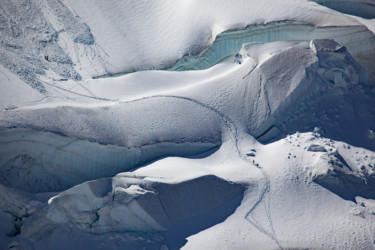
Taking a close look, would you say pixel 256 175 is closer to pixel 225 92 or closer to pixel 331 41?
pixel 225 92

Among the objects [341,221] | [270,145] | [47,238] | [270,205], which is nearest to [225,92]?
[270,145]

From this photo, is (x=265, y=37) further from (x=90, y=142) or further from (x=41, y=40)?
(x=41, y=40)

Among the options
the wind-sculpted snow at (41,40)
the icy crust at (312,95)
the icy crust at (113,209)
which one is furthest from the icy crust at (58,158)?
the icy crust at (312,95)

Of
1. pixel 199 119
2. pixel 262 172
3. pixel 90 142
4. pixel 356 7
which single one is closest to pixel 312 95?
pixel 262 172

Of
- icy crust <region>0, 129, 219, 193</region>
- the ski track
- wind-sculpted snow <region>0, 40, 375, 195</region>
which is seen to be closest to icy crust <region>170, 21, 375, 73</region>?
wind-sculpted snow <region>0, 40, 375, 195</region>

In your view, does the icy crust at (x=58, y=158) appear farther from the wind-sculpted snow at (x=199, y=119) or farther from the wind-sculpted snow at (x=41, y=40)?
the wind-sculpted snow at (x=41, y=40)
